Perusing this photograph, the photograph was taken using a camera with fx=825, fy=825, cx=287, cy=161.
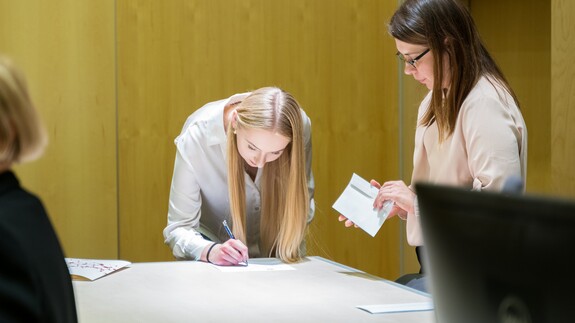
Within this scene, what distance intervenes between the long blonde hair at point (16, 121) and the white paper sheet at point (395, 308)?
1.21 m

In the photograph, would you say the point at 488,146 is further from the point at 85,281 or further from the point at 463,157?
the point at 85,281

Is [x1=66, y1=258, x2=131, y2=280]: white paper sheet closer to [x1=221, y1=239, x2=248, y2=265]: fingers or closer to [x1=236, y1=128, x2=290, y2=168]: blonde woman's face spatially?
[x1=221, y1=239, x2=248, y2=265]: fingers

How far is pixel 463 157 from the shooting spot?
104 inches

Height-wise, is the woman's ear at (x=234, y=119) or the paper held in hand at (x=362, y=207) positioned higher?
the woman's ear at (x=234, y=119)

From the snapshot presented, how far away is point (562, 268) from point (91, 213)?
4156 mm

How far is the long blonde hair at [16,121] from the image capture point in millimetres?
1210

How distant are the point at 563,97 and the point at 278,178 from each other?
1.26 metres

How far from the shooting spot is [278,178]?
3285 mm

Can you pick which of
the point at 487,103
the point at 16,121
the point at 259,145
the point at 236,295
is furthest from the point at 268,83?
the point at 16,121

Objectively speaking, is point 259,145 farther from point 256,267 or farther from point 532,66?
point 532,66

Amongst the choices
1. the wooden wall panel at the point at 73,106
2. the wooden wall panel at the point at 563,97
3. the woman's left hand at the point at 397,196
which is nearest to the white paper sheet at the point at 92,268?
the woman's left hand at the point at 397,196

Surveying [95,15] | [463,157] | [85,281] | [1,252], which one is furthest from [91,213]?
[1,252]

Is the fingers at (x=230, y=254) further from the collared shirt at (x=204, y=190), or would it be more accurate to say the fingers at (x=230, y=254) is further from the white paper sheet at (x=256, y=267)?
the collared shirt at (x=204, y=190)

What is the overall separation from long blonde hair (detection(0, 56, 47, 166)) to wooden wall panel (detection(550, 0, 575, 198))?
106 inches
